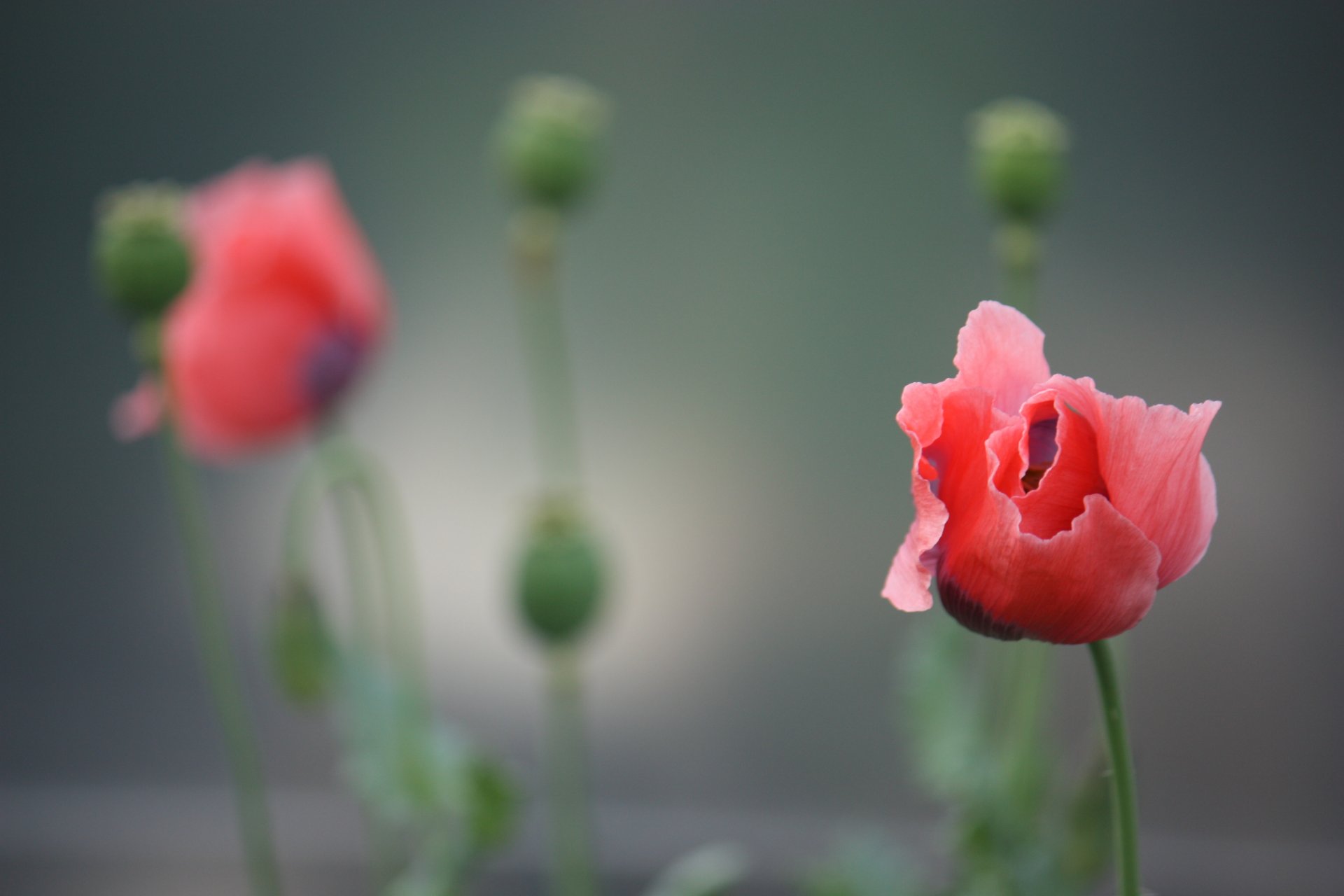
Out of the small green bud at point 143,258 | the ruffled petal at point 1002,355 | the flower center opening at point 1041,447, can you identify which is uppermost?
the small green bud at point 143,258

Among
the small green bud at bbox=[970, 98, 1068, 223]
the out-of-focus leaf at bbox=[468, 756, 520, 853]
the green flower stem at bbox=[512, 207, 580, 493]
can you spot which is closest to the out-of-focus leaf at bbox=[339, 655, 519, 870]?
the out-of-focus leaf at bbox=[468, 756, 520, 853]

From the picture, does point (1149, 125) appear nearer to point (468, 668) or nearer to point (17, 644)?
point (468, 668)

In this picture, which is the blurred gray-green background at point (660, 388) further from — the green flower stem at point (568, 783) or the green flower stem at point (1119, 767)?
the green flower stem at point (1119, 767)

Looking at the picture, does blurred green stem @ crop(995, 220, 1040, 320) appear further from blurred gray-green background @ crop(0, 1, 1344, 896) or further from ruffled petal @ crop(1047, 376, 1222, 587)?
blurred gray-green background @ crop(0, 1, 1344, 896)

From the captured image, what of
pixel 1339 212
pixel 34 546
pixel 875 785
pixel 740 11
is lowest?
pixel 875 785

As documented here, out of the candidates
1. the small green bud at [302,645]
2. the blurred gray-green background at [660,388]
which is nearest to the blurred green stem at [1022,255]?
the small green bud at [302,645]

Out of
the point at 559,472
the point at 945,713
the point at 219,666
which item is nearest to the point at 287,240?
the point at 219,666

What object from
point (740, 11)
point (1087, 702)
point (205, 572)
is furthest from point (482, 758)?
point (740, 11)
